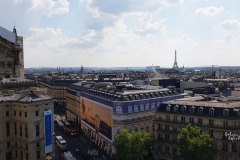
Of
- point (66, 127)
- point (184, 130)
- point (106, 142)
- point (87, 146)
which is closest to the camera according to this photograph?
point (184, 130)

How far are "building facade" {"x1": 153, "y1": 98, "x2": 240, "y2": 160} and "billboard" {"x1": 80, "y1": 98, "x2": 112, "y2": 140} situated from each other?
16.2m

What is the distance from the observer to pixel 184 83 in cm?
16612

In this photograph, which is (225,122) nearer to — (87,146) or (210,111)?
(210,111)

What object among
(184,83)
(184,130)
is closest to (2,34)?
(184,130)

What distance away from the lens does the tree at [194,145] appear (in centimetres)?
7644

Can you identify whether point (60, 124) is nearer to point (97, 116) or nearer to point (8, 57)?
point (97, 116)

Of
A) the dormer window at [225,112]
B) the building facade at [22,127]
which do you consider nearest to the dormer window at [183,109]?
the dormer window at [225,112]

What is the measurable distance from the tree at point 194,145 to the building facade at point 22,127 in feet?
114

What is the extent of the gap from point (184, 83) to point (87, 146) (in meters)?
67.4

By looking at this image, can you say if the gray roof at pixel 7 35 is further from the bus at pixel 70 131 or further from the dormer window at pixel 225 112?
the dormer window at pixel 225 112

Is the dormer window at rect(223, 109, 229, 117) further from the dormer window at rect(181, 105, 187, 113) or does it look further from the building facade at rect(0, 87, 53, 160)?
the building facade at rect(0, 87, 53, 160)

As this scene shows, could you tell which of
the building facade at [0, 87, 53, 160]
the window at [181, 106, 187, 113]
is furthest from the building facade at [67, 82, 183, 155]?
the building facade at [0, 87, 53, 160]

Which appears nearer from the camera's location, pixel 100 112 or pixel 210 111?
pixel 210 111

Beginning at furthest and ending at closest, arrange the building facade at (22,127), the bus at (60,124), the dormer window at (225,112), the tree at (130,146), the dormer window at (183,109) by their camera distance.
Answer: the bus at (60,124)
the dormer window at (183,109)
the dormer window at (225,112)
the tree at (130,146)
the building facade at (22,127)
